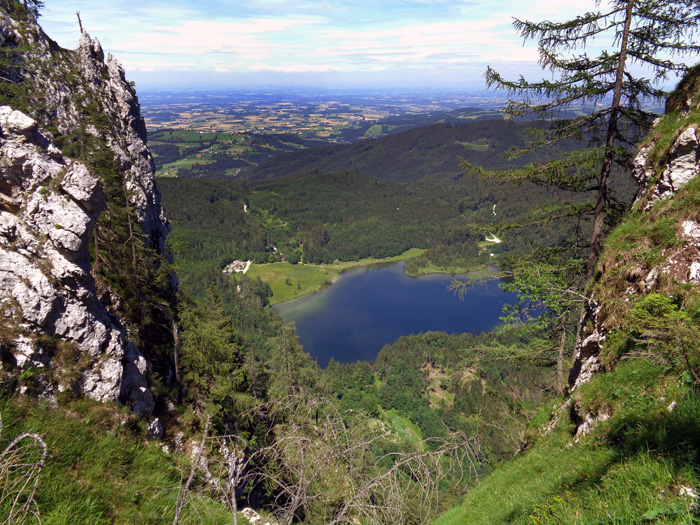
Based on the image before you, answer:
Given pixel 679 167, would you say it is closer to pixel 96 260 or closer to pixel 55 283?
pixel 55 283

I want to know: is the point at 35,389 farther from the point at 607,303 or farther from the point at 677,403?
the point at 607,303

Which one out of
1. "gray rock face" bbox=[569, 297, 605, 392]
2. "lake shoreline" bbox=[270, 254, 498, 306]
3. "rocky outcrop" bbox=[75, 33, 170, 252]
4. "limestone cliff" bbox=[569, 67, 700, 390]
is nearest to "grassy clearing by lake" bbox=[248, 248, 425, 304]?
"lake shoreline" bbox=[270, 254, 498, 306]

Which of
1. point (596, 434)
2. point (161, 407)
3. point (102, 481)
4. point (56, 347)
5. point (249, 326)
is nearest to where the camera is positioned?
point (102, 481)

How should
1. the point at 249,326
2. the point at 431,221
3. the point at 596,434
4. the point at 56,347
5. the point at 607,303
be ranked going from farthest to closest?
1. the point at 431,221
2. the point at 249,326
3. the point at 56,347
4. the point at 607,303
5. the point at 596,434

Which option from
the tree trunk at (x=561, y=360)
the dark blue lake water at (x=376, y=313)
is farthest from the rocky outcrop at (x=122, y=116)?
the dark blue lake water at (x=376, y=313)

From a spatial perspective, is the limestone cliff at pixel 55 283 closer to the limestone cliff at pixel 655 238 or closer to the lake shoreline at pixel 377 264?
the limestone cliff at pixel 655 238

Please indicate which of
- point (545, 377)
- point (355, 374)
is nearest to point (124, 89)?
point (545, 377)
